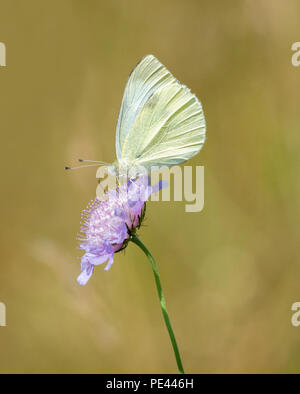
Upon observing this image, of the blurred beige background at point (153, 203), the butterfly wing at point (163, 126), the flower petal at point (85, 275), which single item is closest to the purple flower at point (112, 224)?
the flower petal at point (85, 275)

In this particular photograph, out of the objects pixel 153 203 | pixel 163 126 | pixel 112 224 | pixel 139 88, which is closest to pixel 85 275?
pixel 112 224

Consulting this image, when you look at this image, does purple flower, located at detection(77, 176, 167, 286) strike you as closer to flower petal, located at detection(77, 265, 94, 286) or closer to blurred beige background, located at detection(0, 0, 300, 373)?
flower petal, located at detection(77, 265, 94, 286)

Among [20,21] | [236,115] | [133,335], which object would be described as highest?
[20,21]

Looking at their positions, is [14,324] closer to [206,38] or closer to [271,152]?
[271,152]

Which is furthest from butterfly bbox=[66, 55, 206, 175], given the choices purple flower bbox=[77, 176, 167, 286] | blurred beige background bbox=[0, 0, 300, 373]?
blurred beige background bbox=[0, 0, 300, 373]

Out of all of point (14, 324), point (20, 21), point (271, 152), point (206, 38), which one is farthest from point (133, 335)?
point (20, 21)
